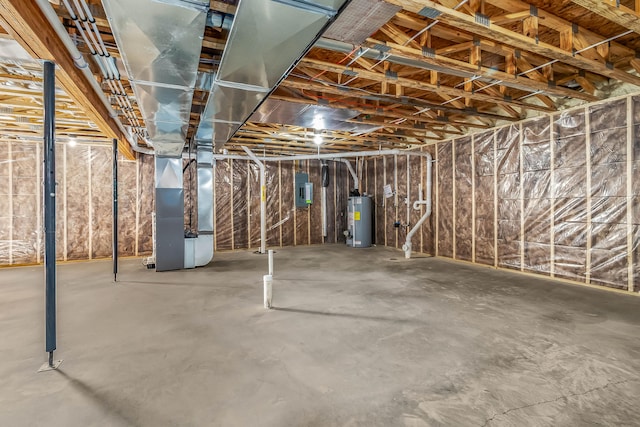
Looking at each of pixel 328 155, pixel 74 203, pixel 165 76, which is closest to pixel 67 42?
pixel 165 76

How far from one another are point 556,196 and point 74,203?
8157 mm

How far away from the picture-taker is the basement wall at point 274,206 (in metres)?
7.14

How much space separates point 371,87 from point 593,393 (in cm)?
349

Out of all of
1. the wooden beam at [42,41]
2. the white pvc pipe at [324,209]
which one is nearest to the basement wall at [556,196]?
the white pvc pipe at [324,209]

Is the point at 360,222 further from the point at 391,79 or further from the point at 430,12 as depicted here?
the point at 430,12

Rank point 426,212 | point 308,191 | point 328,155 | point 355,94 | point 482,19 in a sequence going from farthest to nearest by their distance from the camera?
point 308,191
point 328,155
point 426,212
point 355,94
point 482,19

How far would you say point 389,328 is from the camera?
2660 mm

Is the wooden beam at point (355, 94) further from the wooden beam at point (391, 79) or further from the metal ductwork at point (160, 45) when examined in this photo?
the metal ductwork at point (160, 45)

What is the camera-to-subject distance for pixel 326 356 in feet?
7.16

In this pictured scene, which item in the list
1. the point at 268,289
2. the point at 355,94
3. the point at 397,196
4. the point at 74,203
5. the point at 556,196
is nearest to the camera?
the point at 268,289

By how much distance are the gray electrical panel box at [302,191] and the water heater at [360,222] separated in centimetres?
108

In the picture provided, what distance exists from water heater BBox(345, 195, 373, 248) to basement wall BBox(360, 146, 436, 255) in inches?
14.1

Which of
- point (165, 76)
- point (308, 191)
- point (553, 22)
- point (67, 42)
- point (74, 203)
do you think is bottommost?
point (74, 203)

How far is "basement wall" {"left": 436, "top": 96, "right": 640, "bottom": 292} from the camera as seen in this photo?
3.63 metres
